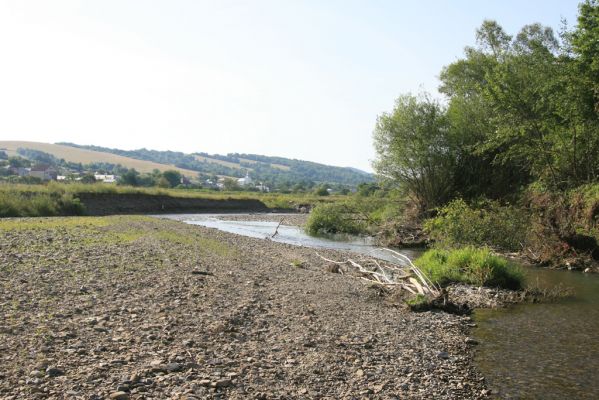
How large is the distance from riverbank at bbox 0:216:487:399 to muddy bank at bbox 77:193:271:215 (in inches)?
1766

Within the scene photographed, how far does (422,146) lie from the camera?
43.7 meters

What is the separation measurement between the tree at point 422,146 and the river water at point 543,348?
24.4 metres

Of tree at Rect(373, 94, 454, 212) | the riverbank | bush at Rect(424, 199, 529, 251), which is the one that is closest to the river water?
the riverbank

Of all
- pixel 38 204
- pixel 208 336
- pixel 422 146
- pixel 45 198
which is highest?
pixel 422 146

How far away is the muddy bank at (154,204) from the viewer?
63875 mm

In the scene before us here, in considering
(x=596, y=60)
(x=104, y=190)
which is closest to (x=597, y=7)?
(x=596, y=60)

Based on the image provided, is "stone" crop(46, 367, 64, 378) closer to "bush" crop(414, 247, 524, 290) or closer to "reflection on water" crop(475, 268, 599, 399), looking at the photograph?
"reflection on water" crop(475, 268, 599, 399)

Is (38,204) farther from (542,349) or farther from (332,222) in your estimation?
(542,349)

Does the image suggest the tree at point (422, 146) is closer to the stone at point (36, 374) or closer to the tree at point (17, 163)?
the stone at point (36, 374)

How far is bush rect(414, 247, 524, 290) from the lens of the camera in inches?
783

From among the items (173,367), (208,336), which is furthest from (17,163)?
(173,367)

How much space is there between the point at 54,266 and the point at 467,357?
12775mm

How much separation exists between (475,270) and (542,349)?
25.2ft

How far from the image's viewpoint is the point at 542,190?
3478 cm
